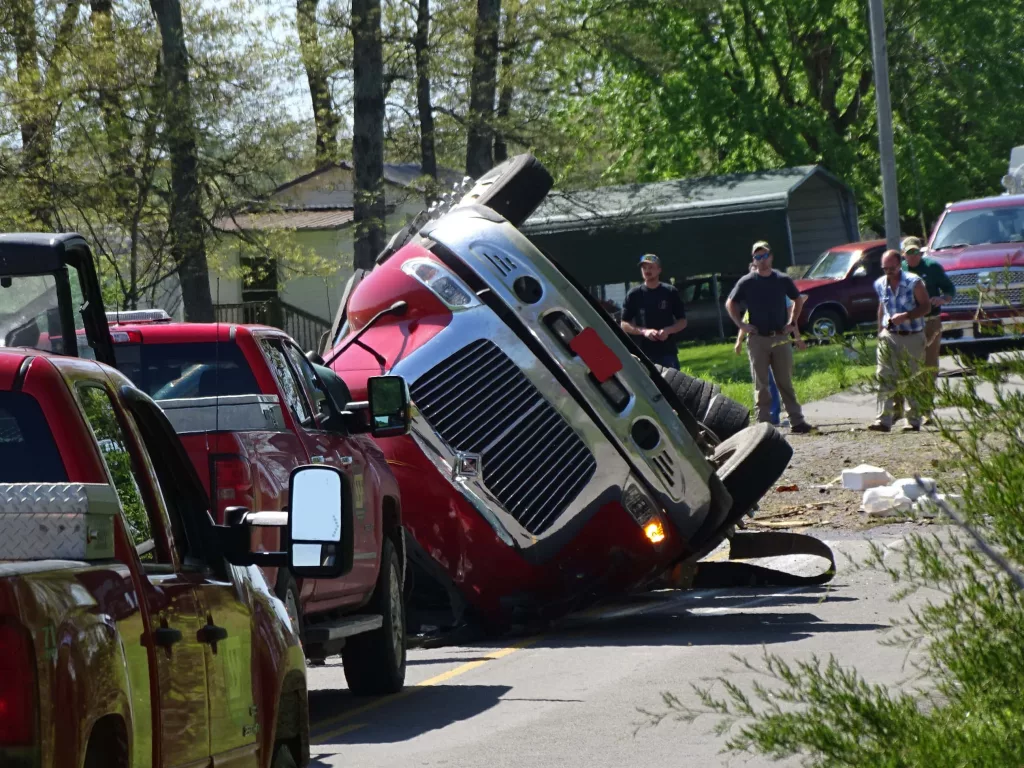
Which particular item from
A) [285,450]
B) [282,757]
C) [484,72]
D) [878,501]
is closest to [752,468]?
[285,450]

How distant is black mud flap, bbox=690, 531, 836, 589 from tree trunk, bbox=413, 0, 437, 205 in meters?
16.3

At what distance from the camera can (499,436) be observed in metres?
10.7

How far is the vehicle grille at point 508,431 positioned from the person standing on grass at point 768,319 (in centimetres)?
871

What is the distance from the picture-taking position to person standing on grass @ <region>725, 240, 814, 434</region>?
19.3m

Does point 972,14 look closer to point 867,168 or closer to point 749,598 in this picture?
point 867,168

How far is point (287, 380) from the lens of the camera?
927 cm

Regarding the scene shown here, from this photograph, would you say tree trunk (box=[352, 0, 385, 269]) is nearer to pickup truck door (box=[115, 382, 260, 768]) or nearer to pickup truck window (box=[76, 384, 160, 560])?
pickup truck door (box=[115, 382, 260, 768])

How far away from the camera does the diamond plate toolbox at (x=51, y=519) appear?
331cm

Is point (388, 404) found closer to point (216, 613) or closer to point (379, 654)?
point (379, 654)

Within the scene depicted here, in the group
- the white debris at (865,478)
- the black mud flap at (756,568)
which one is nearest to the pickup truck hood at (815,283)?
the white debris at (865,478)

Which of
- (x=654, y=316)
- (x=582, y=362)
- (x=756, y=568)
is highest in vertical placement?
(x=582, y=362)

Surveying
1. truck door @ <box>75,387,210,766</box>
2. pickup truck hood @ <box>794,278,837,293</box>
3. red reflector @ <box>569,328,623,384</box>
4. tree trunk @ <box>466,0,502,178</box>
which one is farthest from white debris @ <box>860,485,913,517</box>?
pickup truck hood @ <box>794,278,837,293</box>

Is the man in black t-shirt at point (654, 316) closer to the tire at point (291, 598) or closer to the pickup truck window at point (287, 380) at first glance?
the pickup truck window at point (287, 380)

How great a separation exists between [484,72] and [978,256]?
8.67 meters
